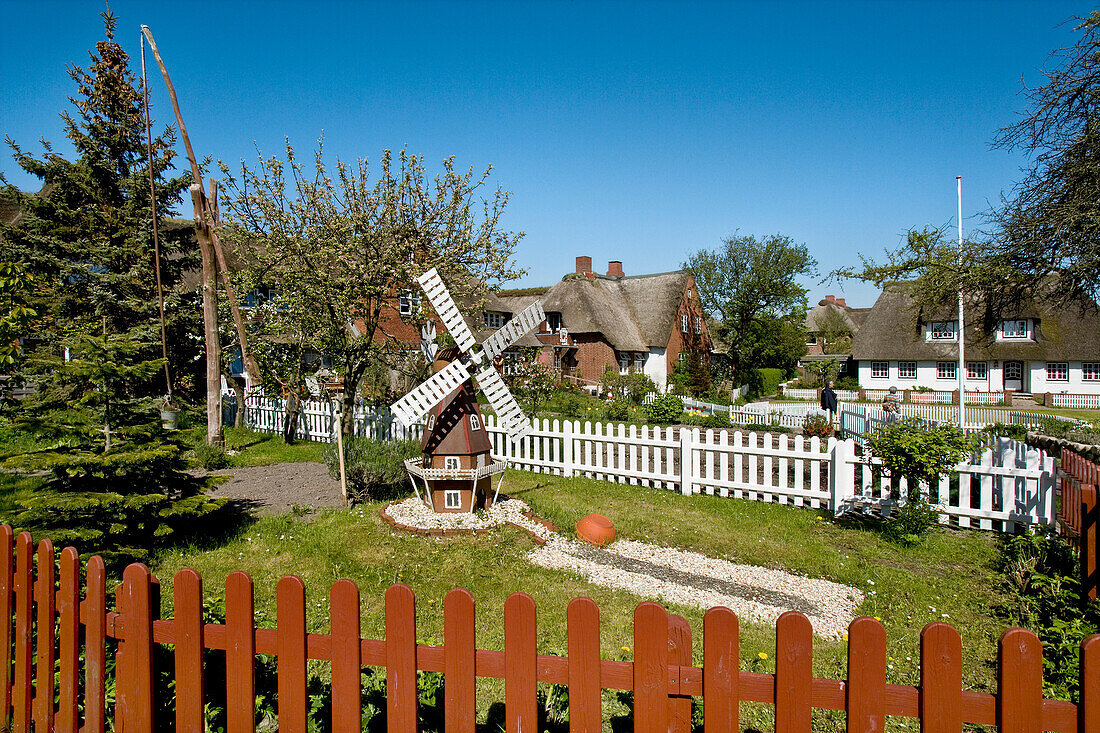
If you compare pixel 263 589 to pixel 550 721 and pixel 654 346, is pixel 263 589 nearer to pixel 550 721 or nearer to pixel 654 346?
pixel 550 721

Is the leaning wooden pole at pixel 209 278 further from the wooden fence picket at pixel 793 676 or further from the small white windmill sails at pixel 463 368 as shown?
the wooden fence picket at pixel 793 676

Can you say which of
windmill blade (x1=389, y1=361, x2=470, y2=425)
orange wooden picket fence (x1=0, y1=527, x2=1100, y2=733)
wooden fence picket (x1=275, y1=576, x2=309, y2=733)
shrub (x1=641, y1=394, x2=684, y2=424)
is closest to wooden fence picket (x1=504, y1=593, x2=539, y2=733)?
orange wooden picket fence (x1=0, y1=527, x2=1100, y2=733)

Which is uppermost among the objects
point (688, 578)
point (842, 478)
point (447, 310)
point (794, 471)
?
point (447, 310)

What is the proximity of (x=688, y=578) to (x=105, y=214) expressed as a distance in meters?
20.2

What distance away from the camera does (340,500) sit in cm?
958

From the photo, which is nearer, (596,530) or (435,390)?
(596,530)

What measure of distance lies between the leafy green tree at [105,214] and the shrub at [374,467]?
442 inches

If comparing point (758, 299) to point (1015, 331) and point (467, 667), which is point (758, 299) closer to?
point (1015, 331)

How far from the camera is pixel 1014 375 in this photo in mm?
37562

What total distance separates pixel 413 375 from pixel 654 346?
29.0 meters

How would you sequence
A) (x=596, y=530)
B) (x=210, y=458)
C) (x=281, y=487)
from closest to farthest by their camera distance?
1. (x=596, y=530)
2. (x=281, y=487)
3. (x=210, y=458)

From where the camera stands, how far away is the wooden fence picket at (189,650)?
2303 millimetres

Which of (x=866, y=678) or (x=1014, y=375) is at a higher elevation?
(x=1014, y=375)

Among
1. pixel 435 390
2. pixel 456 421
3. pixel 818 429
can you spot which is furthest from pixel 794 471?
pixel 818 429
